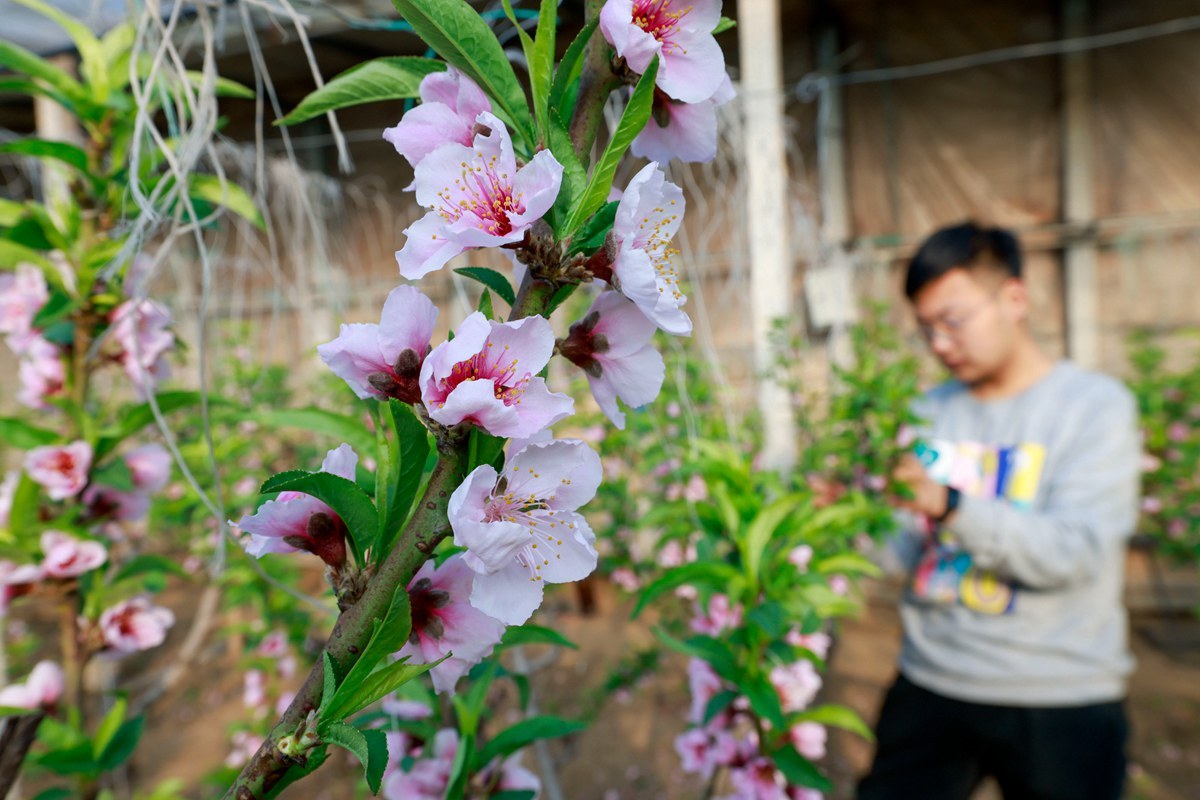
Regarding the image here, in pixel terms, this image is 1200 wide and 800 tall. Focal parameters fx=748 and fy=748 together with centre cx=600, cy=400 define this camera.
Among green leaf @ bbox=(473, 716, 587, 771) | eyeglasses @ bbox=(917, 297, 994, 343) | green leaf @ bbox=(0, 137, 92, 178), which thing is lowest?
green leaf @ bbox=(473, 716, 587, 771)

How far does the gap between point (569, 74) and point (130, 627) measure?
1091mm

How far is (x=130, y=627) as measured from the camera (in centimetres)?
114

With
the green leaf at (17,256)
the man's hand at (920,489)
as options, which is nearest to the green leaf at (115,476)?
the green leaf at (17,256)

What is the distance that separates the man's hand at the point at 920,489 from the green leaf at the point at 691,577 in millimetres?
735

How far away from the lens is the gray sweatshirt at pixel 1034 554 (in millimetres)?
1762

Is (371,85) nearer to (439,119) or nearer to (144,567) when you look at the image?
(439,119)

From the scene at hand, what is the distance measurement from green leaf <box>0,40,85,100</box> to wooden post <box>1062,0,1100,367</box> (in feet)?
14.9

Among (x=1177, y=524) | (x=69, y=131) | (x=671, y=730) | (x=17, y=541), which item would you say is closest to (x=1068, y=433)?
(x=17, y=541)

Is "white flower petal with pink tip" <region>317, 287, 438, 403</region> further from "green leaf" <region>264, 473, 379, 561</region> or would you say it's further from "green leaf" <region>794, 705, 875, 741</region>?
"green leaf" <region>794, 705, 875, 741</region>

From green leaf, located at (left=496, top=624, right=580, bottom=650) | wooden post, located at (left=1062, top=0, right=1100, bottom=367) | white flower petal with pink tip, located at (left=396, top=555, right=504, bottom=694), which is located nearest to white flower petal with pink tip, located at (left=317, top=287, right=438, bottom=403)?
white flower petal with pink tip, located at (left=396, top=555, right=504, bottom=694)

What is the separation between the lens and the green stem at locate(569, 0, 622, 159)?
0.53m

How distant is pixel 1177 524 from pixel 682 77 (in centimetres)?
465

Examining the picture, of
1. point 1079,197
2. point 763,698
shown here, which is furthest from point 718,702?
point 1079,197

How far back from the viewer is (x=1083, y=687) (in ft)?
5.85
